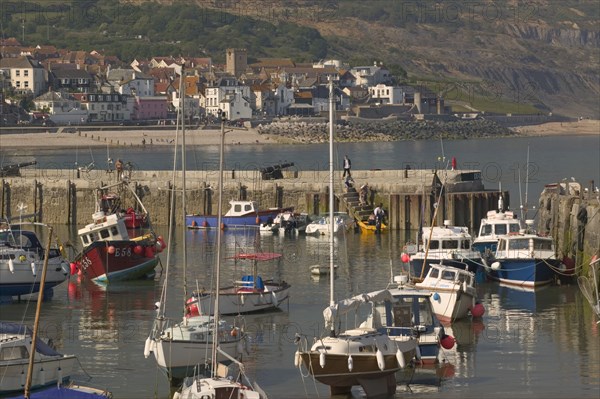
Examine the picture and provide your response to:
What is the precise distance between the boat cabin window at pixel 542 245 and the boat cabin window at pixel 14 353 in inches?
735

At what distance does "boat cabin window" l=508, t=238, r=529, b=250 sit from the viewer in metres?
43.2

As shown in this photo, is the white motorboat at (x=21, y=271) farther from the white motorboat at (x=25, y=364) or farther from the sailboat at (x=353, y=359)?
the sailboat at (x=353, y=359)

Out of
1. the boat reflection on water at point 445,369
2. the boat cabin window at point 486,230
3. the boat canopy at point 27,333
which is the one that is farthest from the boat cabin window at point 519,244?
the boat canopy at point 27,333

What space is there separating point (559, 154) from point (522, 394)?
114450 mm

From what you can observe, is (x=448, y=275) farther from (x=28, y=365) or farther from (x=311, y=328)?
(x=28, y=365)

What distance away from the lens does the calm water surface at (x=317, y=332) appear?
30.2 meters

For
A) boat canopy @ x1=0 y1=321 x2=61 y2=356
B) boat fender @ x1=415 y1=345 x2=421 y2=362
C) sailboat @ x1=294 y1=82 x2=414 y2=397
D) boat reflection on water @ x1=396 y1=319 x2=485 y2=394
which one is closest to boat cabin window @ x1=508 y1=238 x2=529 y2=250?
boat reflection on water @ x1=396 y1=319 x2=485 y2=394

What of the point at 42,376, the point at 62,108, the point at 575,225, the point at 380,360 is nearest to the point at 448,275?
the point at 575,225

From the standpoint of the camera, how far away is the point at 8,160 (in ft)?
410

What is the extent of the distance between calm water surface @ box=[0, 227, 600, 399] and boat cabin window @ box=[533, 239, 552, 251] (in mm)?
1165

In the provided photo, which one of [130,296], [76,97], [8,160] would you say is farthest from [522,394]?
[76,97]

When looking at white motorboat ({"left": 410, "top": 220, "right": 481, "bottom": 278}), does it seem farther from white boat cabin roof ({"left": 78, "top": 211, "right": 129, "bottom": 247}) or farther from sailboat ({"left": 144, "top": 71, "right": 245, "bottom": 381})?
sailboat ({"left": 144, "top": 71, "right": 245, "bottom": 381})

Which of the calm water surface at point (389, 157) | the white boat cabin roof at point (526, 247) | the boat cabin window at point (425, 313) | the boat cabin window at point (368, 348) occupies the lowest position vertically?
the boat cabin window at point (368, 348)

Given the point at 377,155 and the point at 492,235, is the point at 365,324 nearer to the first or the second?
the point at 492,235
